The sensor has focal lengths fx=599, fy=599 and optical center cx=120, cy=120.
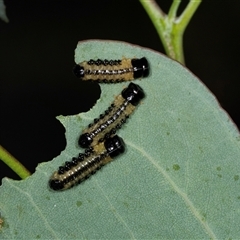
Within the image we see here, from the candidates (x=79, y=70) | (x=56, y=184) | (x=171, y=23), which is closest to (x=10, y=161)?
(x=56, y=184)

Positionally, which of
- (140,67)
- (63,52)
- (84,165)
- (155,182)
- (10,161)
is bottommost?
(63,52)

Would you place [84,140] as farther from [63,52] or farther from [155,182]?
[63,52]

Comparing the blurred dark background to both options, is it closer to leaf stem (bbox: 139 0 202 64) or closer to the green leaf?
the green leaf

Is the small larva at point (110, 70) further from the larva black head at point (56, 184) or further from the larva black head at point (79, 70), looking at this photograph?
the larva black head at point (56, 184)

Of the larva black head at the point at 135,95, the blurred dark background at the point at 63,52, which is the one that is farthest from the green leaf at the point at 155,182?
Answer: the blurred dark background at the point at 63,52

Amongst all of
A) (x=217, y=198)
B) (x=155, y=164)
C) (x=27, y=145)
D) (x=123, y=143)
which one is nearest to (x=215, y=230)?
(x=217, y=198)
